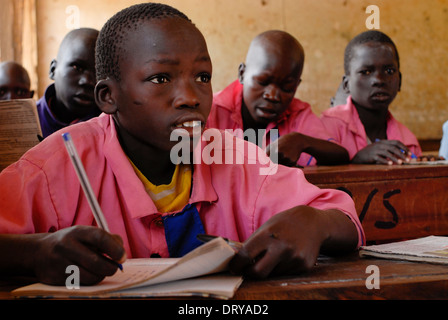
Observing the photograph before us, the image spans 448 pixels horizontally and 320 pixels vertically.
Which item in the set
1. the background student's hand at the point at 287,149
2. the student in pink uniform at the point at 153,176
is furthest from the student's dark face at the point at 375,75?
the student in pink uniform at the point at 153,176

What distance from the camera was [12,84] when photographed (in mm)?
2891

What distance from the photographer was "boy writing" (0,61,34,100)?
9.45ft

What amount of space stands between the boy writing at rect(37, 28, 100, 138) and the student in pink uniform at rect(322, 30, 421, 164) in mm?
1216

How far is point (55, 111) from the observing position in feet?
7.76

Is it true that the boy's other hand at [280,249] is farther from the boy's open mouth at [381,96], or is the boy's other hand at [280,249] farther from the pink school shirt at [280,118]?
the boy's open mouth at [381,96]

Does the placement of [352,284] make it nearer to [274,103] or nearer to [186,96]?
[186,96]

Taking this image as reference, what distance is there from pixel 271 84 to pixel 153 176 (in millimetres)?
1408

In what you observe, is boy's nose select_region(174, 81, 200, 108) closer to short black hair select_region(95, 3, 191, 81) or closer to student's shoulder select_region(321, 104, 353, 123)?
short black hair select_region(95, 3, 191, 81)

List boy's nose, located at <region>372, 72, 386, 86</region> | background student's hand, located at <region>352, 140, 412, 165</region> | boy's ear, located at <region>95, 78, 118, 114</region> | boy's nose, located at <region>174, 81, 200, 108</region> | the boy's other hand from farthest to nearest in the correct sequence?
boy's nose, located at <region>372, 72, 386, 86</region>
background student's hand, located at <region>352, 140, 412, 165</region>
boy's ear, located at <region>95, 78, 118, 114</region>
boy's nose, located at <region>174, 81, 200, 108</region>
the boy's other hand

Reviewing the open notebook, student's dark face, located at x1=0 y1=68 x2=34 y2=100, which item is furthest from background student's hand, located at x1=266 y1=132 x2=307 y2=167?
student's dark face, located at x1=0 y1=68 x2=34 y2=100

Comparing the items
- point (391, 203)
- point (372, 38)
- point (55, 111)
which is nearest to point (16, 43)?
point (55, 111)

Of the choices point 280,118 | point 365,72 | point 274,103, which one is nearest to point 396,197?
point 274,103

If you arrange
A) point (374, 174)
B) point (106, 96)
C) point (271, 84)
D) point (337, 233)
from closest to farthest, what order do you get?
point (337, 233) < point (106, 96) < point (374, 174) < point (271, 84)
